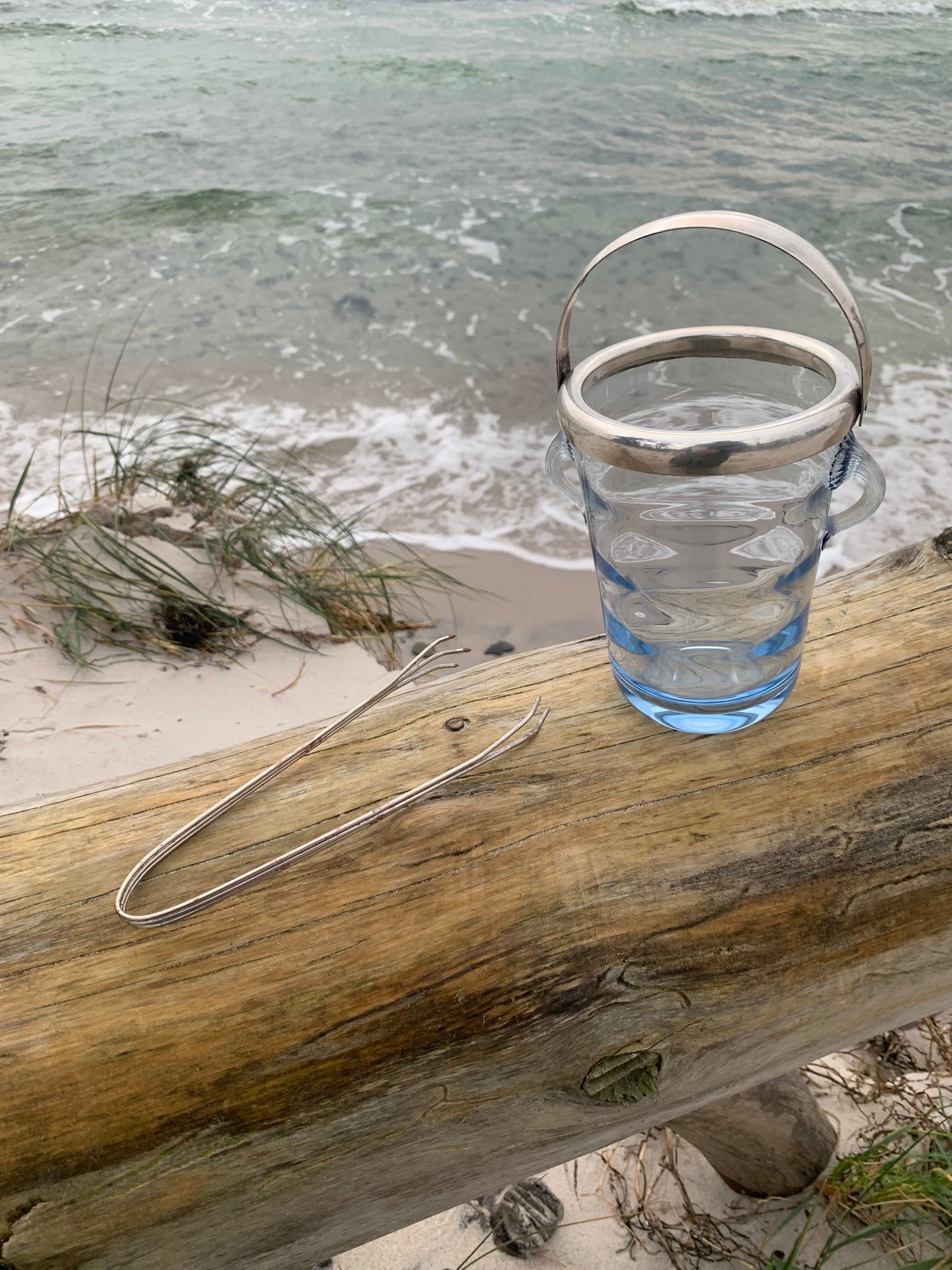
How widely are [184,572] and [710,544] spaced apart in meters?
2.34

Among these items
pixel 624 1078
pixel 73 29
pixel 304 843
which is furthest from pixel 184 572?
pixel 73 29

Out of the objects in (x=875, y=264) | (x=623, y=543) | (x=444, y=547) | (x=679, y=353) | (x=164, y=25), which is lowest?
(x=444, y=547)

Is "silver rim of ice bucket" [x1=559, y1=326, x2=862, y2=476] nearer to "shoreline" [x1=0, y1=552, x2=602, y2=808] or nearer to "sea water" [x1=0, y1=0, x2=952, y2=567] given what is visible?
"shoreline" [x1=0, y1=552, x2=602, y2=808]

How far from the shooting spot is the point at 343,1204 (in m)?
0.98

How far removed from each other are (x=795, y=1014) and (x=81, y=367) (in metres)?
5.73

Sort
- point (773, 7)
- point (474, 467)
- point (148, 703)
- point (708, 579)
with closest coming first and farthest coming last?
point (708, 579)
point (148, 703)
point (474, 467)
point (773, 7)

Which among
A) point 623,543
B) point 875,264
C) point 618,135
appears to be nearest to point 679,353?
point 623,543

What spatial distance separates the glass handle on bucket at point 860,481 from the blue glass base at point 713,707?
0.18 meters

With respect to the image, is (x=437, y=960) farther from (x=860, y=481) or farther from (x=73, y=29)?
(x=73, y=29)

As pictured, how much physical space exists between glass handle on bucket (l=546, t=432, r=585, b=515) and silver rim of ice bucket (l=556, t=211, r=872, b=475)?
83 mm

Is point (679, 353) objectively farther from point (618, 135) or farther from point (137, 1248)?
point (618, 135)

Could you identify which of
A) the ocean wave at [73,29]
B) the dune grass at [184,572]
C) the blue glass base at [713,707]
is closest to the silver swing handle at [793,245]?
the blue glass base at [713,707]

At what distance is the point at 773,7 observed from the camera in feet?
50.1

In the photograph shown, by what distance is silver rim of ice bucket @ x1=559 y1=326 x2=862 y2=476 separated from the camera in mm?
849
